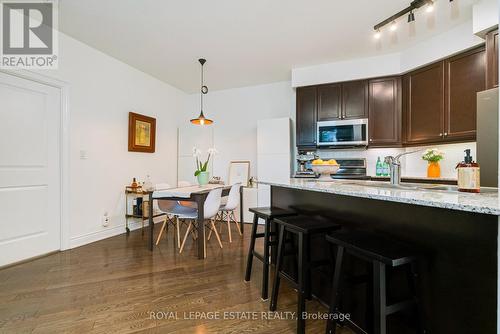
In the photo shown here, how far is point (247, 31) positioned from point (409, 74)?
93.6 inches

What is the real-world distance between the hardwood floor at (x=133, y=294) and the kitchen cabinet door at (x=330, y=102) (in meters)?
2.49

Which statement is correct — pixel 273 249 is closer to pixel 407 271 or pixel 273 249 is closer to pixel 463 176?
pixel 407 271

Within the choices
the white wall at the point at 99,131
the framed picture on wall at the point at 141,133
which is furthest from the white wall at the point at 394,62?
the white wall at the point at 99,131

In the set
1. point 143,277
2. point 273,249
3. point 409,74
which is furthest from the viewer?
point 409,74

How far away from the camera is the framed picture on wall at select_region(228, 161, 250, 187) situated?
486cm

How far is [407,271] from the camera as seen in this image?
1249 mm

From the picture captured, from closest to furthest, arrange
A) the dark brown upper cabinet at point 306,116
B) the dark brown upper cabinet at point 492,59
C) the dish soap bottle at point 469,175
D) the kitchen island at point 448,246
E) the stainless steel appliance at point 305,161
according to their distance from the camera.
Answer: the kitchen island at point 448,246, the dish soap bottle at point 469,175, the dark brown upper cabinet at point 492,59, the dark brown upper cabinet at point 306,116, the stainless steel appliance at point 305,161

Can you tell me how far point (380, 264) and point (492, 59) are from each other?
275 cm

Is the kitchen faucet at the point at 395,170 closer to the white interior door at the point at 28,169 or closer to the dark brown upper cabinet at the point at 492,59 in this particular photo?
the dark brown upper cabinet at the point at 492,59

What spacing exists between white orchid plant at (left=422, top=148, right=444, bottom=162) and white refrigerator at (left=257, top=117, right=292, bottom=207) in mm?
1921

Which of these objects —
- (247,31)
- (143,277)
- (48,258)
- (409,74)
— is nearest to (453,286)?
(143,277)

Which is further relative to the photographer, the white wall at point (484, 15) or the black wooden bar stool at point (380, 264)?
the white wall at point (484, 15)

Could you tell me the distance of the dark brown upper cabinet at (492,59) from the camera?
8.00 ft

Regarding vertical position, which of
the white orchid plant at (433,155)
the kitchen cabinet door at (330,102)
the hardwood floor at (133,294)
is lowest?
the hardwood floor at (133,294)
